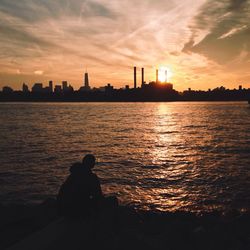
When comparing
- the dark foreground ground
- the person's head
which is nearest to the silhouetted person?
the person's head

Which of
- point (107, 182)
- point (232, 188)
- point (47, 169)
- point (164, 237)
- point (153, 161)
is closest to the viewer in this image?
point (164, 237)

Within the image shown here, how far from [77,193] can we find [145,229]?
3677mm

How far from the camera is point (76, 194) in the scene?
24.7ft

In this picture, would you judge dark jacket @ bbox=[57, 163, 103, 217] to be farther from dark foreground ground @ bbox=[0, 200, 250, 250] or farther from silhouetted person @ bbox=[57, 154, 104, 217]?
dark foreground ground @ bbox=[0, 200, 250, 250]

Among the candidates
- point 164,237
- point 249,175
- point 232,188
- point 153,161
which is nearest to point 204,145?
point 153,161

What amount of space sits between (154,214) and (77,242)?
567 centimetres

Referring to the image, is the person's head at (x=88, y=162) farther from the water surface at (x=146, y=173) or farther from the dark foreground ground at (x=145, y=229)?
the water surface at (x=146, y=173)

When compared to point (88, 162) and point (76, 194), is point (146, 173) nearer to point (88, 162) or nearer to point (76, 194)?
point (88, 162)

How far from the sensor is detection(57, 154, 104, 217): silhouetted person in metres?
7.50

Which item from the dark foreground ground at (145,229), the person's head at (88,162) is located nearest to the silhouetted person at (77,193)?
the person's head at (88,162)

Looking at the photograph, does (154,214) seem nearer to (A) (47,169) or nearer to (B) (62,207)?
(B) (62,207)

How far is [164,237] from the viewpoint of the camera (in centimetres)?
916

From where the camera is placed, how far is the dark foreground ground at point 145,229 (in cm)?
806

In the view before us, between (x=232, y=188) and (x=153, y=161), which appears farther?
(x=153, y=161)
